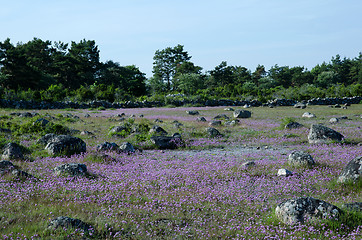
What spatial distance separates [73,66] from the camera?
225 ft

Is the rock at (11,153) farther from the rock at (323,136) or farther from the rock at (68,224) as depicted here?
the rock at (323,136)

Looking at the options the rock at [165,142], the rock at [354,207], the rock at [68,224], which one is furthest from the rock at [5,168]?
the rock at [354,207]

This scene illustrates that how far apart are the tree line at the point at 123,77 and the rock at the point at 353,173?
38387mm

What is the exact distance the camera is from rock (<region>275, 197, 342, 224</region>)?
4.56 meters

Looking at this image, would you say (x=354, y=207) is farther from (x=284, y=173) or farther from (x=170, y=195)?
(x=170, y=195)

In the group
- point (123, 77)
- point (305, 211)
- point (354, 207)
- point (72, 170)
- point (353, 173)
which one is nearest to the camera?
point (305, 211)

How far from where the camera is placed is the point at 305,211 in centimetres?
468

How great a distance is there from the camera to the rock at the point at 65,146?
9.99 meters

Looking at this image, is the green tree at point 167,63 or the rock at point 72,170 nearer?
the rock at point 72,170

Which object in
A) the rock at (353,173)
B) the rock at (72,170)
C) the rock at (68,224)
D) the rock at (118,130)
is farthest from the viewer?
the rock at (118,130)

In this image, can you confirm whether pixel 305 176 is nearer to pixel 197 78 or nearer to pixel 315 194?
pixel 315 194

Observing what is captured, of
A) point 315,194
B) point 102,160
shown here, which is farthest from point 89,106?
point 315,194

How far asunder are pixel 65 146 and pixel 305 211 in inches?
331

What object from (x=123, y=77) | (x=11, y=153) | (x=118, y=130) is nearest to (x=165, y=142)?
(x=118, y=130)
